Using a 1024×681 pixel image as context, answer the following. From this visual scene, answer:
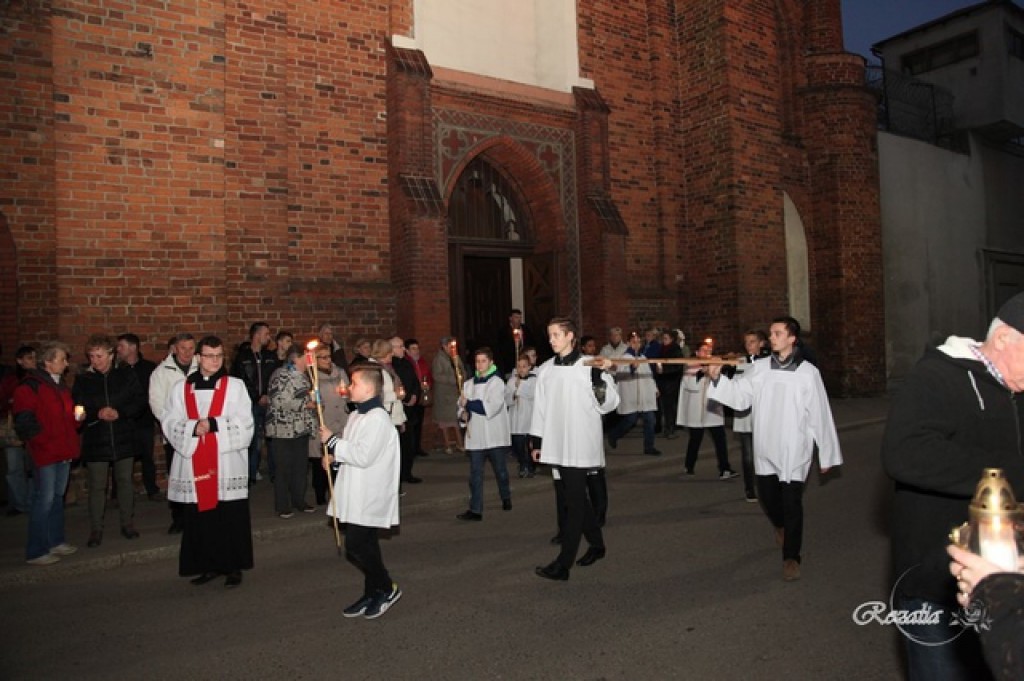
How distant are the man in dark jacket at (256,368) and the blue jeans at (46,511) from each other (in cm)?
307

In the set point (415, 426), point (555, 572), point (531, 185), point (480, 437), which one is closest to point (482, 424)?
point (480, 437)

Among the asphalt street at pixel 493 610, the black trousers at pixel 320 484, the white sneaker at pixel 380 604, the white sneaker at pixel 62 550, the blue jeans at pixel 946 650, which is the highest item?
the blue jeans at pixel 946 650

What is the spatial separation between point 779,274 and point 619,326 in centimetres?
472

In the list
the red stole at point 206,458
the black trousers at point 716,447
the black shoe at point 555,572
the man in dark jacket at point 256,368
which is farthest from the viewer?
the black trousers at point 716,447

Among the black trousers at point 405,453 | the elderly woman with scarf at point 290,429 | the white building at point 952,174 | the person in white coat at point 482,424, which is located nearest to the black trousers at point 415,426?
the black trousers at point 405,453

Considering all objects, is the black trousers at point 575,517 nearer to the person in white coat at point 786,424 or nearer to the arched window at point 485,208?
the person in white coat at point 786,424

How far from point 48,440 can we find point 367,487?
140 inches

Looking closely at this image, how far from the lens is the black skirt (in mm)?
6074

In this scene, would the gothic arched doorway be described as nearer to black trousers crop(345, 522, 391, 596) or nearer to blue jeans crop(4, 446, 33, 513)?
blue jeans crop(4, 446, 33, 513)

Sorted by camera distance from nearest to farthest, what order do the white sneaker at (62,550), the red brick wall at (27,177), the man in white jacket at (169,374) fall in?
the white sneaker at (62,550) < the man in white jacket at (169,374) < the red brick wall at (27,177)

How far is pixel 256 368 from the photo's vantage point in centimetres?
1003

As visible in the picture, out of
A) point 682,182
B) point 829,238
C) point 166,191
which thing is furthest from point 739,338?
point 166,191

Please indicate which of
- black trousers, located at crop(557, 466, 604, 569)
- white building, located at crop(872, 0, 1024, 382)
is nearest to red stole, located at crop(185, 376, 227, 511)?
black trousers, located at crop(557, 466, 604, 569)

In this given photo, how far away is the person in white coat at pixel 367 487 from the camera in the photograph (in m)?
5.24
